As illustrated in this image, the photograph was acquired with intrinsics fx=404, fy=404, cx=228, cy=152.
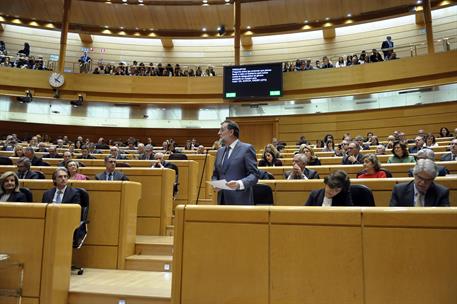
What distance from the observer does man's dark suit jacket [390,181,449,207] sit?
2.58 meters

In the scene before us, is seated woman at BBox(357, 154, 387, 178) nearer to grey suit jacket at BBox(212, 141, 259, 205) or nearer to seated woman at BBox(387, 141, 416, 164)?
seated woman at BBox(387, 141, 416, 164)

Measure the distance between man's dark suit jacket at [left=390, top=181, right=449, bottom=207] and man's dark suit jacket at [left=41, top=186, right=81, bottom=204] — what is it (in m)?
2.58

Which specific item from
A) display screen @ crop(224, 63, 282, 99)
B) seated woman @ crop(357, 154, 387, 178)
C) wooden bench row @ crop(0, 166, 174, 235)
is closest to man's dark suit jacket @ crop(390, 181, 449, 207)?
seated woman @ crop(357, 154, 387, 178)

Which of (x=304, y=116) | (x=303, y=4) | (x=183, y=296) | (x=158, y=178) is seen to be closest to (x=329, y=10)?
(x=303, y=4)

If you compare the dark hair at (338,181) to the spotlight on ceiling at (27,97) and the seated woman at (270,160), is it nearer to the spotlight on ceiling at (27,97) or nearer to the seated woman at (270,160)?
the seated woman at (270,160)

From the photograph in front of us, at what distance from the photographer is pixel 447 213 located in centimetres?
194

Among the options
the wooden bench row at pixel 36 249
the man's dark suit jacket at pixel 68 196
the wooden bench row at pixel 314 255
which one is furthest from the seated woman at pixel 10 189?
the wooden bench row at pixel 314 255

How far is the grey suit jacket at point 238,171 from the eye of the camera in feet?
9.32

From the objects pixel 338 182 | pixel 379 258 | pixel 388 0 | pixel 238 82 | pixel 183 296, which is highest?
pixel 388 0

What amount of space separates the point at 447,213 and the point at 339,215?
50 cm

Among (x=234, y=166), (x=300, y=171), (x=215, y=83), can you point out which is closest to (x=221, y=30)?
(x=215, y=83)

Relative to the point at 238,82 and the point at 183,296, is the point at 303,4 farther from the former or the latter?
the point at 183,296

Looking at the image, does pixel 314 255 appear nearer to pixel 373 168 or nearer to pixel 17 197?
pixel 373 168

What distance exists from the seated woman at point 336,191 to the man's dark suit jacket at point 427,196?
335 mm
